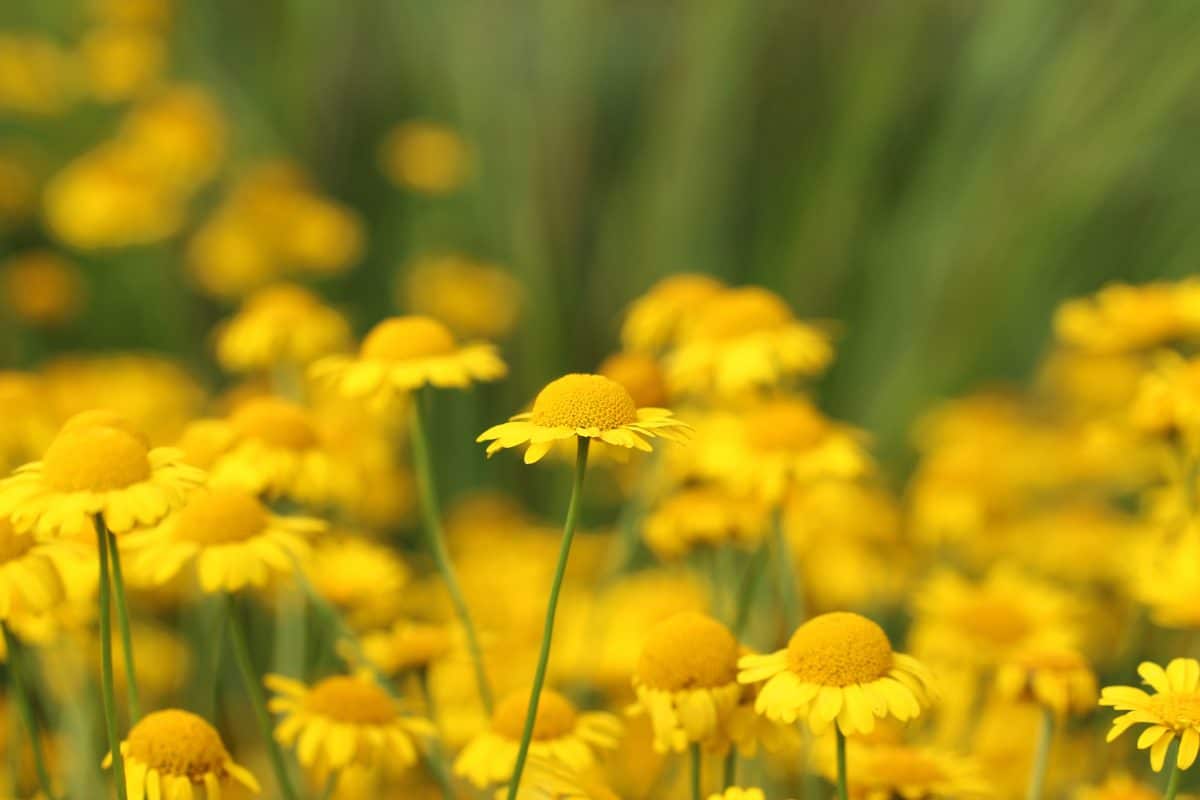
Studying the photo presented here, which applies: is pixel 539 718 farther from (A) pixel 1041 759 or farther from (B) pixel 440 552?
(A) pixel 1041 759

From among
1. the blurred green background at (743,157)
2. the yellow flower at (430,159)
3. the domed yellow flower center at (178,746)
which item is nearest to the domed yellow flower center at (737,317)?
the domed yellow flower center at (178,746)

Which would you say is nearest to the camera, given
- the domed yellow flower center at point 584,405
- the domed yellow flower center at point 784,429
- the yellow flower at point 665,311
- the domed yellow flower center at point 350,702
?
the domed yellow flower center at point 584,405

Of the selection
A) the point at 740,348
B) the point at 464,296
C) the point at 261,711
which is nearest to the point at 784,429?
the point at 740,348

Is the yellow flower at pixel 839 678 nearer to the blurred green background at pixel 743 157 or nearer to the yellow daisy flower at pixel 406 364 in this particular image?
the yellow daisy flower at pixel 406 364

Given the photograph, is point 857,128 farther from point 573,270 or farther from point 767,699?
point 767,699

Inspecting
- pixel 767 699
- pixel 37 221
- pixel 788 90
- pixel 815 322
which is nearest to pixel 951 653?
pixel 767 699

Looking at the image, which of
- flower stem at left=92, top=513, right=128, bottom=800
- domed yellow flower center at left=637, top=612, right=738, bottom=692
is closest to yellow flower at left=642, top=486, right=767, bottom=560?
domed yellow flower center at left=637, top=612, right=738, bottom=692
